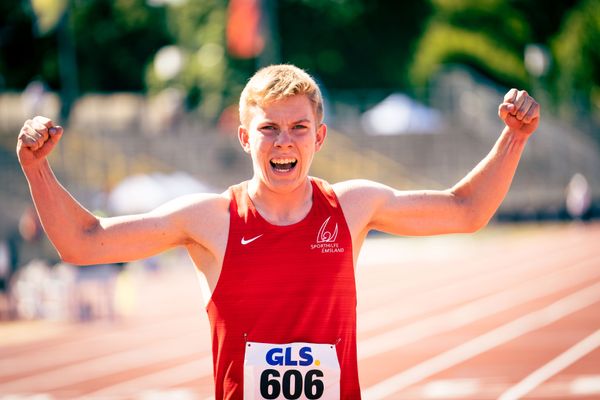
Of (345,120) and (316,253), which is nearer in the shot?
(316,253)

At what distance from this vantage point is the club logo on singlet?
3574 mm

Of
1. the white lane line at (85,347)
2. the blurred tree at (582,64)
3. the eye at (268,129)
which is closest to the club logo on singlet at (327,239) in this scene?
the eye at (268,129)

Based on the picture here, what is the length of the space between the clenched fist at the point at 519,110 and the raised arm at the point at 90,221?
0.99 meters

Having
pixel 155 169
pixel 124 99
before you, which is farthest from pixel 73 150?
pixel 124 99

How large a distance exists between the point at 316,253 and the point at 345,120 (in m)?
33.1

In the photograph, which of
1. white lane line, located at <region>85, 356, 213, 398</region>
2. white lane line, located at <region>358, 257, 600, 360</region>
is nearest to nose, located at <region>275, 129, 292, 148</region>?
white lane line, located at <region>85, 356, 213, 398</region>

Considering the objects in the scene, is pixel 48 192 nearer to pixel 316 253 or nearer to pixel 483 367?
pixel 316 253

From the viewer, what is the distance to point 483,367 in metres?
10.1

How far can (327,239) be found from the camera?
359cm

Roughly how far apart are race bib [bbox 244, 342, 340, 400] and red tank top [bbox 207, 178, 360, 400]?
0.07ft

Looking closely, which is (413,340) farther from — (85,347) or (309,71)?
(309,71)

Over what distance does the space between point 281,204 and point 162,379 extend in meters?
6.75

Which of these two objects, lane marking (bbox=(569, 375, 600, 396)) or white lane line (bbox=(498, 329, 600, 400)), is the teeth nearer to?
white lane line (bbox=(498, 329, 600, 400))

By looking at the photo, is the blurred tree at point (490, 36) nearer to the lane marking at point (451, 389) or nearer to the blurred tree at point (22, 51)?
the blurred tree at point (22, 51)
